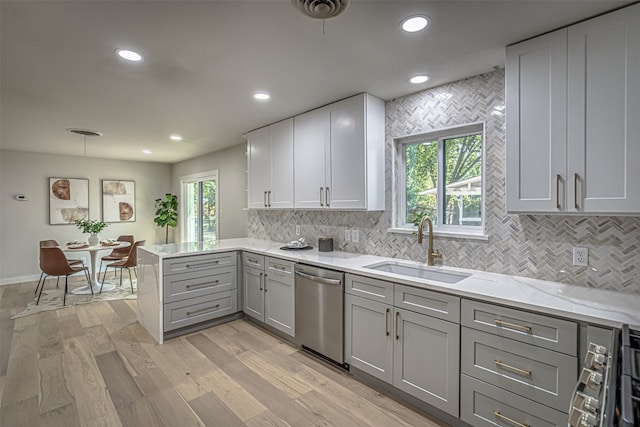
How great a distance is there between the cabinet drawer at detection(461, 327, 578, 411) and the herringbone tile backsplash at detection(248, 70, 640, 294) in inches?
27.9

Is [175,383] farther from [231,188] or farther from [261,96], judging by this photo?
[231,188]

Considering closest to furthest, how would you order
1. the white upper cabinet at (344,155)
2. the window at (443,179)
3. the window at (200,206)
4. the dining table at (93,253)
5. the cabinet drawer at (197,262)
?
the window at (443,179) < the white upper cabinet at (344,155) < the cabinet drawer at (197,262) < the dining table at (93,253) < the window at (200,206)

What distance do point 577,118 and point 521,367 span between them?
1.43 metres

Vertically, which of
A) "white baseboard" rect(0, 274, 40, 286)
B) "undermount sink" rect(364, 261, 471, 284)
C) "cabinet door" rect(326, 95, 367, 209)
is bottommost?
"white baseboard" rect(0, 274, 40, 286)

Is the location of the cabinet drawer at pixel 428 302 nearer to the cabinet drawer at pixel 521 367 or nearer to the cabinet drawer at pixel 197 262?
the cabinet drawer at pixel 521 367

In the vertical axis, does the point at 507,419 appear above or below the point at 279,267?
below

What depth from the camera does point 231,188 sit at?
17.7ft

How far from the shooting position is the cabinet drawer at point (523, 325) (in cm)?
148

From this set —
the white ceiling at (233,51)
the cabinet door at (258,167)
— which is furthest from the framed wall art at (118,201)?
the cabinet door at (258,167)

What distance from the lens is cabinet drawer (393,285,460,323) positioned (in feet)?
6.11

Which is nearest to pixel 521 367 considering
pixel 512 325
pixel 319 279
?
pixel 512 325

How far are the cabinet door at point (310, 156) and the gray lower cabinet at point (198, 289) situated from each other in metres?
1.19

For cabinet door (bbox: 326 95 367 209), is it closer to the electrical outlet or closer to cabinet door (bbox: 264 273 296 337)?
cabinet door (bbox: 264 273 296 337)

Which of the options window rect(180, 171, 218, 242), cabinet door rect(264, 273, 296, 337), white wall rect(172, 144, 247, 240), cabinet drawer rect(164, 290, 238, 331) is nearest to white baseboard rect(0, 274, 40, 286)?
window rect(180, 171, 218, 242)
